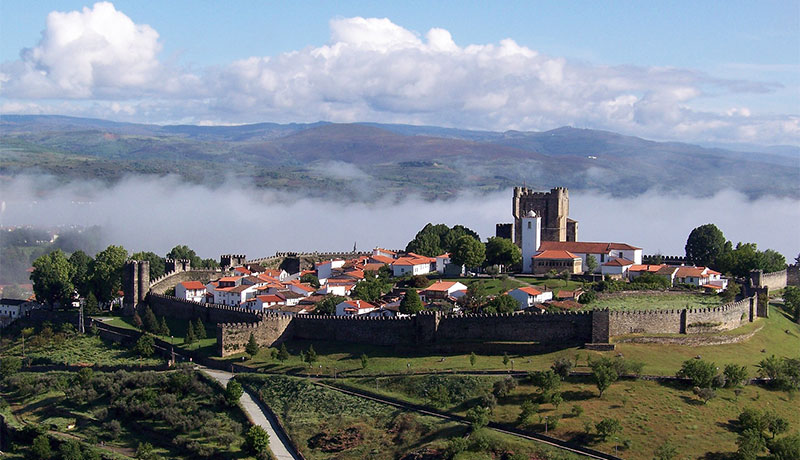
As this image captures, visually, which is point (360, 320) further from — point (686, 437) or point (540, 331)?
point (686, 437)

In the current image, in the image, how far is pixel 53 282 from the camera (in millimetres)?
90562

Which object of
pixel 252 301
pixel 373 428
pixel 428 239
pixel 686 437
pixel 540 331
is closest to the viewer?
pixel 686 437

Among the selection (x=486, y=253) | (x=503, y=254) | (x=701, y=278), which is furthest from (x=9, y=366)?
(x=701, y=278)

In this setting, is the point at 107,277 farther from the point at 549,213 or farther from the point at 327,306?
the point at 549,213

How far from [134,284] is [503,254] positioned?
31856 millimetres

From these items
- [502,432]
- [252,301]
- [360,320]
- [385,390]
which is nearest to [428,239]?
[252,301]

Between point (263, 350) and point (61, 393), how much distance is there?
13405mm

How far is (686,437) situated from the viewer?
51.9 metres

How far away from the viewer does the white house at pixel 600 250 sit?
9112 centimetres

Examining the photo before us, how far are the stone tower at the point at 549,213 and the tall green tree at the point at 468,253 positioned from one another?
1010cm

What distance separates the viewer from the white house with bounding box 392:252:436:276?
9256cm

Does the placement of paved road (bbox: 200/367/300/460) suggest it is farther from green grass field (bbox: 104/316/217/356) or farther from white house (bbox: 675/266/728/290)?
white house (bbox: 675/266/728/290)

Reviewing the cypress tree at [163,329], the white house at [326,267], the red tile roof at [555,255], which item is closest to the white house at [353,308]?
the cypress tree at [163,329]

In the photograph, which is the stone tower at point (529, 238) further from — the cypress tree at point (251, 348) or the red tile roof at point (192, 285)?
the cypress tree at point (251, 348)
